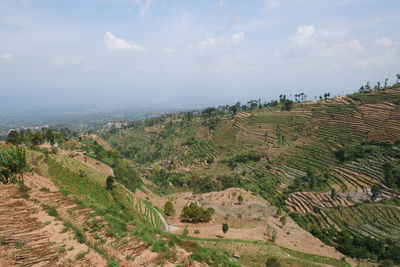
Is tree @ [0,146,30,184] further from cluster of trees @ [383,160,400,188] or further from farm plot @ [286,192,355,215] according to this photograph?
cluster of trees @ [383,160,400,188]

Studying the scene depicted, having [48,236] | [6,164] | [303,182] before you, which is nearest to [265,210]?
[303,182]

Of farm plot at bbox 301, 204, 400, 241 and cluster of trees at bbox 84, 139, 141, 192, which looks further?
cluster of trees at bbox 84, 139, 141, 192

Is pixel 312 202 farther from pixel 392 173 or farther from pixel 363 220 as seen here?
Answer: pixel 392 173

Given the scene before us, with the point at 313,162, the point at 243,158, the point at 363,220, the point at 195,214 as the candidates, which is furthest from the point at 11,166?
the point at 313,162

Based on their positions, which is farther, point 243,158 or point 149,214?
point 243,158

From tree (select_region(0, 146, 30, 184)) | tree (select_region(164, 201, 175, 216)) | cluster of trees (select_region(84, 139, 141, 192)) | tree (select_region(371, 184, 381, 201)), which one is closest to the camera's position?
tree (select_region(0, 146, 30, 184))

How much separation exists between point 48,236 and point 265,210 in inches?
1243

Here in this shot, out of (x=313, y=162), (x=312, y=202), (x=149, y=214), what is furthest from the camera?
(x=313, y=162)

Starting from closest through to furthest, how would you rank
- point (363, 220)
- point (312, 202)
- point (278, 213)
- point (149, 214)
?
point (149, 214) < point (363, 220) < point (278, 213) < point (312, 202)

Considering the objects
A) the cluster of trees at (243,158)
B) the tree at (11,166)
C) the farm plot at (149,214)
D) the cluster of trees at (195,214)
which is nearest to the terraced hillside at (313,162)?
the cluster of trees at (243,158)

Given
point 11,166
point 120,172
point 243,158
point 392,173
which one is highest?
point 11,166

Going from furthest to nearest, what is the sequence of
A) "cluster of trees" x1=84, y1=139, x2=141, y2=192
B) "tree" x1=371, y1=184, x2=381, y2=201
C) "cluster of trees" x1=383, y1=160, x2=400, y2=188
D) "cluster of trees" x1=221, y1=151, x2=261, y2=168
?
1. "cluster of trees" x1=221, y1=151, x2=261, y2=168
2. "cluster of trees" x1=84, y1=139, x2=141, y2=192
3. "cluster of trees" x1=383, y1=160, x2=400, y2=188
4. "tree" x1=371, y1=184, x2=381, y2=201

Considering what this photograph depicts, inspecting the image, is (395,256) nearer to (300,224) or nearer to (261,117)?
(300,224)

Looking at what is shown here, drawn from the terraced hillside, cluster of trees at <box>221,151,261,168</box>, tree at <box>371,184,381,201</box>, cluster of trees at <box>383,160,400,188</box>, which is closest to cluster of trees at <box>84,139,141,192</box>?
the terraced hillside
